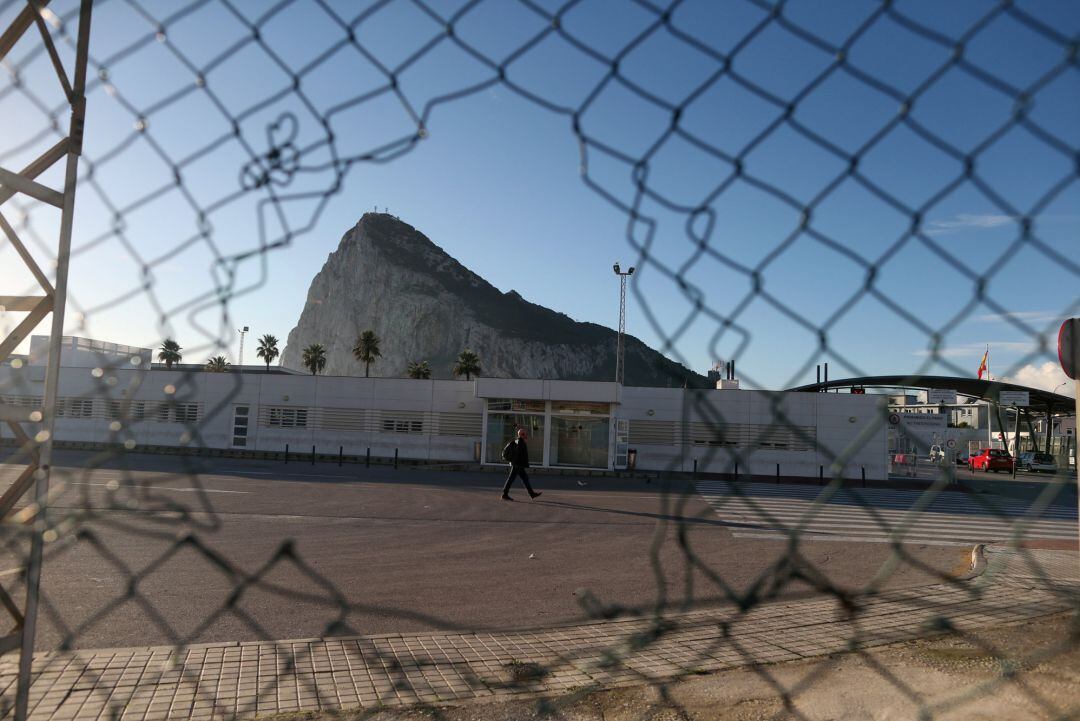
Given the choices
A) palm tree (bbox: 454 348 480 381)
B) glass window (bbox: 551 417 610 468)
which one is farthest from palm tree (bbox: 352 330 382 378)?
glass window (bbox: 551 417 610 468)

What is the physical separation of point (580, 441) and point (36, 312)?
82.3 ft

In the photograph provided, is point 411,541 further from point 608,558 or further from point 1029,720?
point 1029,720

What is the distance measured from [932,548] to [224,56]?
35.4ft

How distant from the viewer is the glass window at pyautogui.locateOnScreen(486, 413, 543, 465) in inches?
1042

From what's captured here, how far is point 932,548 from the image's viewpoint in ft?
32.2

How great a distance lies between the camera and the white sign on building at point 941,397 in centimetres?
149

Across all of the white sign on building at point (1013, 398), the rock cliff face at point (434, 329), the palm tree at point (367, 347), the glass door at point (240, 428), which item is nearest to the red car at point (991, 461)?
the glass door at point (240, 428)

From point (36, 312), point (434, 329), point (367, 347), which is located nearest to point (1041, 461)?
point (36, 312)

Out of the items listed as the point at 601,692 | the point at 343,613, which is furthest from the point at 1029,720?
the point at 343,613

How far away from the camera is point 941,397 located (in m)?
1.57

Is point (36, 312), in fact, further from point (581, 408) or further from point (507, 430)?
point (507, 430)

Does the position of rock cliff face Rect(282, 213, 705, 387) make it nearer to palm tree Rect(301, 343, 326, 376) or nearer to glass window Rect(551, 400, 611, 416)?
palm tree Rect(301, 343, 326, 376)

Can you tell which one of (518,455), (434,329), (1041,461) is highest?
(434,329)

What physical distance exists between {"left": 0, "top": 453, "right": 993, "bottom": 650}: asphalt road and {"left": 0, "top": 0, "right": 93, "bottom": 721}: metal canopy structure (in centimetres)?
24
